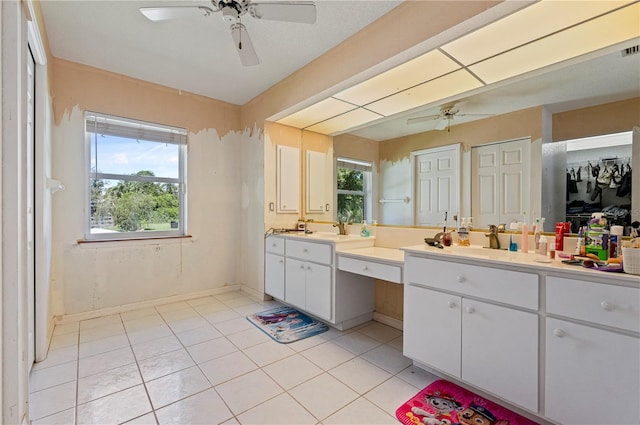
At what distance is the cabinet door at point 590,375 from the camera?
1.17m

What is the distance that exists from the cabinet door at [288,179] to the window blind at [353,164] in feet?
2.08

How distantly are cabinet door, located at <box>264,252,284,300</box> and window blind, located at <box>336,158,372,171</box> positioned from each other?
1.22 m

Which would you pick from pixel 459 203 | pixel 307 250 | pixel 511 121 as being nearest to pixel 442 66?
pixel 511 121

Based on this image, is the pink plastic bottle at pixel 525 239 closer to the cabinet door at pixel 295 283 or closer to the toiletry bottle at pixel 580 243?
the toiletry bottle at pixel 580 243

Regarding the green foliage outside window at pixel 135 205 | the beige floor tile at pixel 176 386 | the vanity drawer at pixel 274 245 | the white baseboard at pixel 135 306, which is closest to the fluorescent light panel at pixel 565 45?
the vanity drawer at pixel 274 245

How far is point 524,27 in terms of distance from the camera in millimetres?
1667

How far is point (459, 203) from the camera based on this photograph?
7.39 ft

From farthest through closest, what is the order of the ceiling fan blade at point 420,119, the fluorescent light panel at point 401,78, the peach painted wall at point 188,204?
the peach painted wall at point 188,204, the ceiling fan blade at point 420,119, the fluorescent light panel at point 401,78

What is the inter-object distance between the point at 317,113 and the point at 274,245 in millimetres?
1549

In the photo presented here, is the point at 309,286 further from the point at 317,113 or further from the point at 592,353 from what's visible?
the point at 592,353

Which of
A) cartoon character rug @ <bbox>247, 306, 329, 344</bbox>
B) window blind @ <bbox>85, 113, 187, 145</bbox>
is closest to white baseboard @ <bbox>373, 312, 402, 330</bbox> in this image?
cartoon character rug @ <bbox>247, 306, 329, 344</bbox>

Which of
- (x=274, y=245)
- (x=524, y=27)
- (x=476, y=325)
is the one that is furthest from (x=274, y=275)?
(x=524, y=27)

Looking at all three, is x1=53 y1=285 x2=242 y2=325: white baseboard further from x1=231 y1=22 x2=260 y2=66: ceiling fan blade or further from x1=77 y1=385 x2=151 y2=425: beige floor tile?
x1=231 y1=22 x2=260 y2=66: ceiling fan blade

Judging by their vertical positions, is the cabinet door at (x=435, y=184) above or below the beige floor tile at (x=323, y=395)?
above
